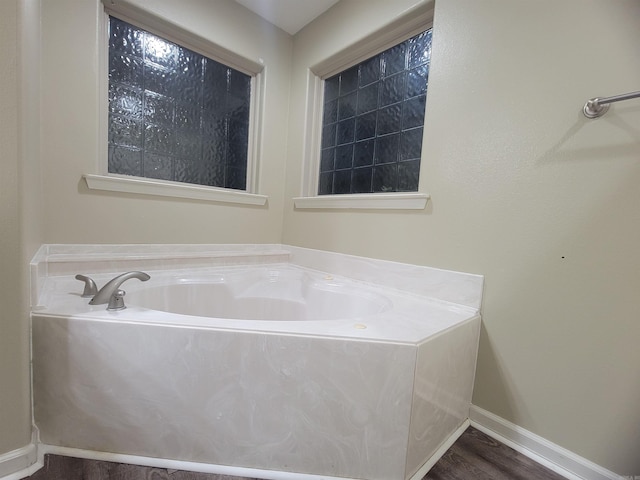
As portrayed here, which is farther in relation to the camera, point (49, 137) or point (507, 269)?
point (49, 137)

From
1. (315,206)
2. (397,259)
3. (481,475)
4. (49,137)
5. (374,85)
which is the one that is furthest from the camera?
(315,206)

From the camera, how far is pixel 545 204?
3.60 feet

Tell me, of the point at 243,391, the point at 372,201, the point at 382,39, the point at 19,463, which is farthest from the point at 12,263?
the point at 382,39

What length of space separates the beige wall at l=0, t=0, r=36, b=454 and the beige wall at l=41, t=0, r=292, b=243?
2.29 feet

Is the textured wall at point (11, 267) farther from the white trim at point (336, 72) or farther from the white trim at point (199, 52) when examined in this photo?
the white trim at point (336, 72)

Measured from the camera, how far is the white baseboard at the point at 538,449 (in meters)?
1.00

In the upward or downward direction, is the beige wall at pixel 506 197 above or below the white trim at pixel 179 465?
above

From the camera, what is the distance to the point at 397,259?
160cm

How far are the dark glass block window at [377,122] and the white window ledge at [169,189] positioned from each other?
2.03 feet

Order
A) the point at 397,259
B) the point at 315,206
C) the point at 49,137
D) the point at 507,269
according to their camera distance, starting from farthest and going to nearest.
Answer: the point at 315,206 → the point at 397,259 → the point at 49,137 → the point at 507,269

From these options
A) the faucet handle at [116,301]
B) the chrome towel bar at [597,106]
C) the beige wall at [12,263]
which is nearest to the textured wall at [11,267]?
the beige wall at [12,263]

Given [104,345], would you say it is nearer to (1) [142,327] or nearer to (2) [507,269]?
(1) [142,327]

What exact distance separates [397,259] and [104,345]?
1.35m

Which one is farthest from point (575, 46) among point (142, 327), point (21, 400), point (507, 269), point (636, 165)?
point (21, 400)
